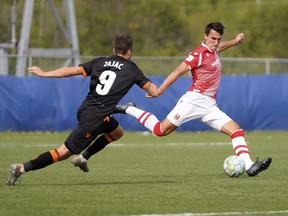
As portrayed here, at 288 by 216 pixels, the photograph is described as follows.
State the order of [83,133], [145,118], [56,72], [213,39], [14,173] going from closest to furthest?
[14,173]
[56,72]
[83,133]
[213,39]
[145,118]

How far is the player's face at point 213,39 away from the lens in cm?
1280

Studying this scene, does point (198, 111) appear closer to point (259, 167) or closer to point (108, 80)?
point (259, 167)

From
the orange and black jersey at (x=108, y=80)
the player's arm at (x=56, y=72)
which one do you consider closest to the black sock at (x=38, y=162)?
the orange and black jersey at (x=108, y=80)

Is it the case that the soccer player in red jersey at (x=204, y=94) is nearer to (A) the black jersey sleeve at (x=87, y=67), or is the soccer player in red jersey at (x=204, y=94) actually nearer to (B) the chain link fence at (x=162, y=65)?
(A) the black jersey sleeve at (x=87, y=67)

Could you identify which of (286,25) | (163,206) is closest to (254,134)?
(163,206)

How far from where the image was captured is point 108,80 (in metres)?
11.3

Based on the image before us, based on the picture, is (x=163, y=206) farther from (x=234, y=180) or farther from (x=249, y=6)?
(x=249, y=6)

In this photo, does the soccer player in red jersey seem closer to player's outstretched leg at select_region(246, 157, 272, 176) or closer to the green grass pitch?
player's outstretched leg at select_region(246, 157, 272, 176)

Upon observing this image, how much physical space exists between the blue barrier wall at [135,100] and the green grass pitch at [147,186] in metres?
5.72

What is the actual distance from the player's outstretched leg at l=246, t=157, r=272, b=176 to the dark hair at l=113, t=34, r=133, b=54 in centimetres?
244

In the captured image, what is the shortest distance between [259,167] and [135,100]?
1413 cm

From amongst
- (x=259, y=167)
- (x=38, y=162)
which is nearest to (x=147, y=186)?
(x=38, y=162)

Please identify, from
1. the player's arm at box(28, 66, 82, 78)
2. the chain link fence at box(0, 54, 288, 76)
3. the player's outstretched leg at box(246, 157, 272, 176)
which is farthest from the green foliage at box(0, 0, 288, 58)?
the player's arm at box(28, 66, 82, 78)

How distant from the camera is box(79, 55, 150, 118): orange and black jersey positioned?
37.0ft
